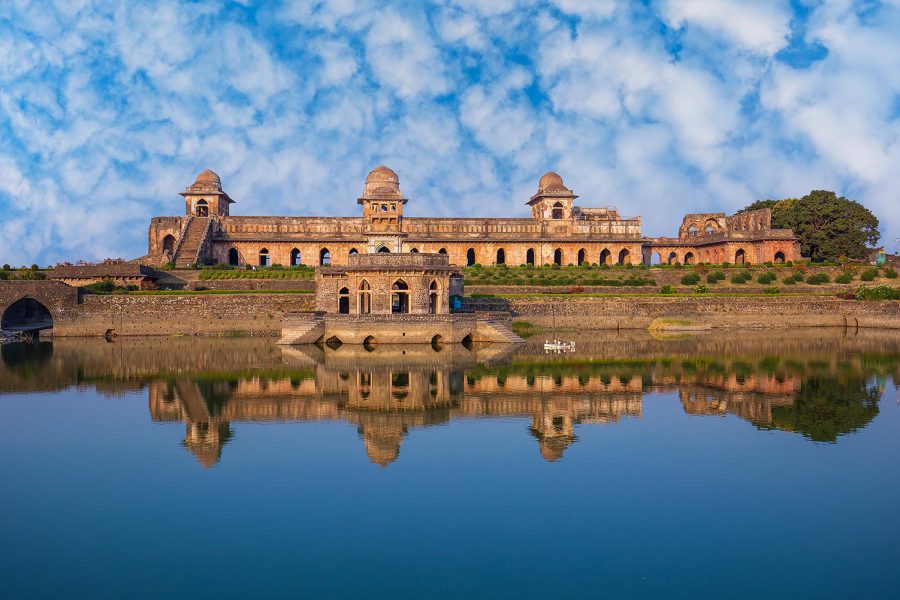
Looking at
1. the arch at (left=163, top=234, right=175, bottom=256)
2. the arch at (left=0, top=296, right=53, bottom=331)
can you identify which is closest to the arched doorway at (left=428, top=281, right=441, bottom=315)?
the arch at (left=0, top=296, right=53, bottom=331)

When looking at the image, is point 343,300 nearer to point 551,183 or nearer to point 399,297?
point 399,297

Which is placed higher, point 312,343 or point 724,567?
point 312,343

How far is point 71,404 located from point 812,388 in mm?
22954

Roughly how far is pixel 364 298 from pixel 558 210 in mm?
32663

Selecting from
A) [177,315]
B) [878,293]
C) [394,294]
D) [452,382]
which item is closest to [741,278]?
[878,293]

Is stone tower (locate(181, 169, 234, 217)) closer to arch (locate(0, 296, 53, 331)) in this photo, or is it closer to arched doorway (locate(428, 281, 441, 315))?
arch (locate(0, 296, 53, 331))

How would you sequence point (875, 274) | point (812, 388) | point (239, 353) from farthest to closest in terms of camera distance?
point (875, 274)
point (239, 353)
point (812, 388)

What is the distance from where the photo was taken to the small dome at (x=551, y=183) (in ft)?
219

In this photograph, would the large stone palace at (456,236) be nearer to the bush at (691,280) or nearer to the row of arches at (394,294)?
the bush at (691,280)

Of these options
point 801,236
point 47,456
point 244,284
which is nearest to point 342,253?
point 244,284

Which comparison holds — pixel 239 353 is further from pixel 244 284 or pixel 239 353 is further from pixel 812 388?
pixel 812 388

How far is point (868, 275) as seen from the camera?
179 feet

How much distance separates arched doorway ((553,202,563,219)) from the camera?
66500 mm

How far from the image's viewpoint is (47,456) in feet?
52.1
